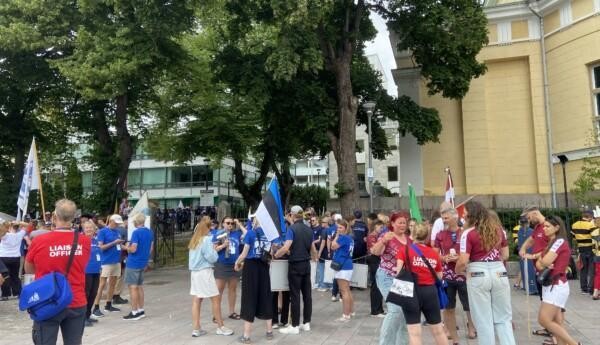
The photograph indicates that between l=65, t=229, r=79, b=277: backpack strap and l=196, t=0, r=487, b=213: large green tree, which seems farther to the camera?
l=196, t=0, r=487, b=213: large green tree

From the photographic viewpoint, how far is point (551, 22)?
77.1 feet

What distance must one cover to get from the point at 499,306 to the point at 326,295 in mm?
7164

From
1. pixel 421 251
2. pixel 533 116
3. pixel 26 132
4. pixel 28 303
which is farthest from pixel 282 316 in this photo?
pixel 26 132

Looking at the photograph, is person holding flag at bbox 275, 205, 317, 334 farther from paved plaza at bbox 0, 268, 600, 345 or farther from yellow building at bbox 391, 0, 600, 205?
yellow building at bbox 391, 0, 600, 205

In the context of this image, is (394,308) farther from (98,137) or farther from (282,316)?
(98,137)

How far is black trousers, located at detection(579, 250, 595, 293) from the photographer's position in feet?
39.4

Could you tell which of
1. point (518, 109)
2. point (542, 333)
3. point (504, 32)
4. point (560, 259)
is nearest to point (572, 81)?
point (518, 109)

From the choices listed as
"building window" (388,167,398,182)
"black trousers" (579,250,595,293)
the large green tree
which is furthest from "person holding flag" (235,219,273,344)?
"building window" (388,167,398,182)

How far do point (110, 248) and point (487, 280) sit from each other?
7.92 meters

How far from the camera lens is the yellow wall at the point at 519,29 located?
24.2 metres

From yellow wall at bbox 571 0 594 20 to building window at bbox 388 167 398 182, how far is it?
1673 inches

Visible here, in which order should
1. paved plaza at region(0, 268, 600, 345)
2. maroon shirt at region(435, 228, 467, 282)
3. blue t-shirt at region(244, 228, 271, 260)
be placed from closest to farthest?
maroon shirt at region(435, 228, 467, 282) → paved plaza at region(0, 268, 600, 345) → blue t-shirt at region(244, 228, 271, 260)

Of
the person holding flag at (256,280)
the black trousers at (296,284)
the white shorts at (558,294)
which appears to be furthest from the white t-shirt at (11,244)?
the white shorts at (558,294)

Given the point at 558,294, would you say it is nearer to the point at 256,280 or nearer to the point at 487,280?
the point at 487,280
